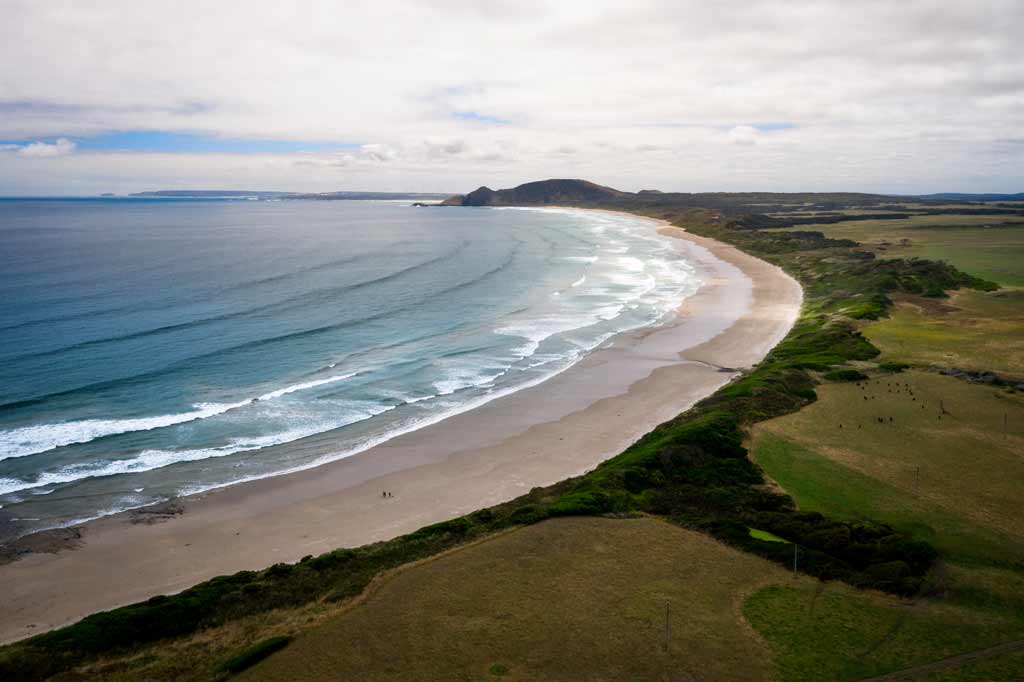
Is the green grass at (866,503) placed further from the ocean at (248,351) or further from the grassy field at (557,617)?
the ocean at (248,351)

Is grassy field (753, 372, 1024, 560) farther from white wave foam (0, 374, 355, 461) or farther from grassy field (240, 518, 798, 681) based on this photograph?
white wave foam (0, 374, 355, 461)

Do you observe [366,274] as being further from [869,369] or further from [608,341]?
[869,369]

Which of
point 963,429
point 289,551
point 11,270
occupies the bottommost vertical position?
point 289,551

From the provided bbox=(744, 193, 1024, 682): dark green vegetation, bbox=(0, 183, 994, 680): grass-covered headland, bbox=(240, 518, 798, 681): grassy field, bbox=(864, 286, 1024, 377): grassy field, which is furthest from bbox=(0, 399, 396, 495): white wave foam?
bbox=(864, 286, 1024, 377): grassy field

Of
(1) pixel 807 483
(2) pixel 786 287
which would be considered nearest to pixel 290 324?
(1) pixel 807 483

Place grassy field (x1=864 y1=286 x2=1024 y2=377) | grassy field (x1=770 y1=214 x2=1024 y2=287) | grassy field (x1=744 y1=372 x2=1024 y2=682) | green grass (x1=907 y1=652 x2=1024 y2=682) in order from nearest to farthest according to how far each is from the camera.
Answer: green grass (x1=907 y1=652 x2=1024 y2=682) < grassy field (x1=744 y1=372 x2=1024 y2=682) < grassy field (x1=864 y1=286 x2=1024 y2=377) < grassy field (x1=770 y1=214 x2=1024 y2=287)

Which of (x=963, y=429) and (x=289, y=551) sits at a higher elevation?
(x=963, y=429)

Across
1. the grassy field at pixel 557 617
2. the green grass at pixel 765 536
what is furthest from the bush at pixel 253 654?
the green grass at pixel 765 536
